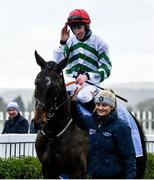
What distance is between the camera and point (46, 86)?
7418 mm

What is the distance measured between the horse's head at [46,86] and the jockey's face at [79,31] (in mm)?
814

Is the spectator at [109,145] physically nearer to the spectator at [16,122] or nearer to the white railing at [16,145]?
the white railing at [16,145]

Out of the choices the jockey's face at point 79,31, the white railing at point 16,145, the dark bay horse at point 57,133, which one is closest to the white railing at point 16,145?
the white railing at point 16,145

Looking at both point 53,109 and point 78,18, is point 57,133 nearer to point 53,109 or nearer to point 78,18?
point 53,109

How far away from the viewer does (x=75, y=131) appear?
313 inches

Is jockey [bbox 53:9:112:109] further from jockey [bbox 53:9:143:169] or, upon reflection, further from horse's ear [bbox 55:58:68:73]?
horse's ear [bbox 55:58:68:73]

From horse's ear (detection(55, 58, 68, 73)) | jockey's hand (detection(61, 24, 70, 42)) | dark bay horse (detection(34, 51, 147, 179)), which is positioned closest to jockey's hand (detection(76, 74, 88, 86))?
dark bay horse (detection(34, 51, 147, 179))

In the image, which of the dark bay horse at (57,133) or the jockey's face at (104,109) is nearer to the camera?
the jockey's face at (104,109)

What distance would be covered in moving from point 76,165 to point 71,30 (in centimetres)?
188

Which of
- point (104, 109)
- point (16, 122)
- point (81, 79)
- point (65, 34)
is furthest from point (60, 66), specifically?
point (16, 122)

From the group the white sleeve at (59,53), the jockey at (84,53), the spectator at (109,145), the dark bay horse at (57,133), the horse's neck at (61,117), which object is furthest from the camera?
the white sleeve at (59,53)

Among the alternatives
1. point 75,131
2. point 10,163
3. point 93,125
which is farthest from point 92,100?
point 10,163

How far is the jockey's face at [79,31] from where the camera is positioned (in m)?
8.45

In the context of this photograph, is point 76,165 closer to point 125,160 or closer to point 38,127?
point 38,127
